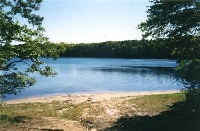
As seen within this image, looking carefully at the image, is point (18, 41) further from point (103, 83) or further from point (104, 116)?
point (103, 83)

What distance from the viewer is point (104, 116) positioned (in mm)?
23750

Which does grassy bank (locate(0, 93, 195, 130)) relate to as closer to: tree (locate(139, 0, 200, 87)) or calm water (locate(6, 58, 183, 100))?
tree (locate(139, 0, 200, 87))

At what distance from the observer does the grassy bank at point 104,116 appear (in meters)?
19.7

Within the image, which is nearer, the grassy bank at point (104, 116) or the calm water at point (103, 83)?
the grassy bank at point (104, 116)

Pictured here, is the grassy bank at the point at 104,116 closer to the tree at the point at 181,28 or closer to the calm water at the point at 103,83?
the tree at the point at 181,28

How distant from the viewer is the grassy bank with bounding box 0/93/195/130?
19.7m

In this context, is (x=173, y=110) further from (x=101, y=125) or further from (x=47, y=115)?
(x=47, y=115)

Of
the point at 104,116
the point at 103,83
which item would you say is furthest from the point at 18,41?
the point at 103,83

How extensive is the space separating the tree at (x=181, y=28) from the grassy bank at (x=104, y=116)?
3.86 metres

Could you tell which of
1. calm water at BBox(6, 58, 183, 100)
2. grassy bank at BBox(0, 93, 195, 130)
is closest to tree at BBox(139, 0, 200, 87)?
grassy bank at BBox(0, 93, 195, 130)

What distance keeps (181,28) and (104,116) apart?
9.28 m

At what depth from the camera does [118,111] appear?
25.9 metres

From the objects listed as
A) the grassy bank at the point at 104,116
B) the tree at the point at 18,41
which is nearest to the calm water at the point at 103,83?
the grassy bank at the point at 104,116

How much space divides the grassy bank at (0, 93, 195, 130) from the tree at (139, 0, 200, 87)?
3858 mm
